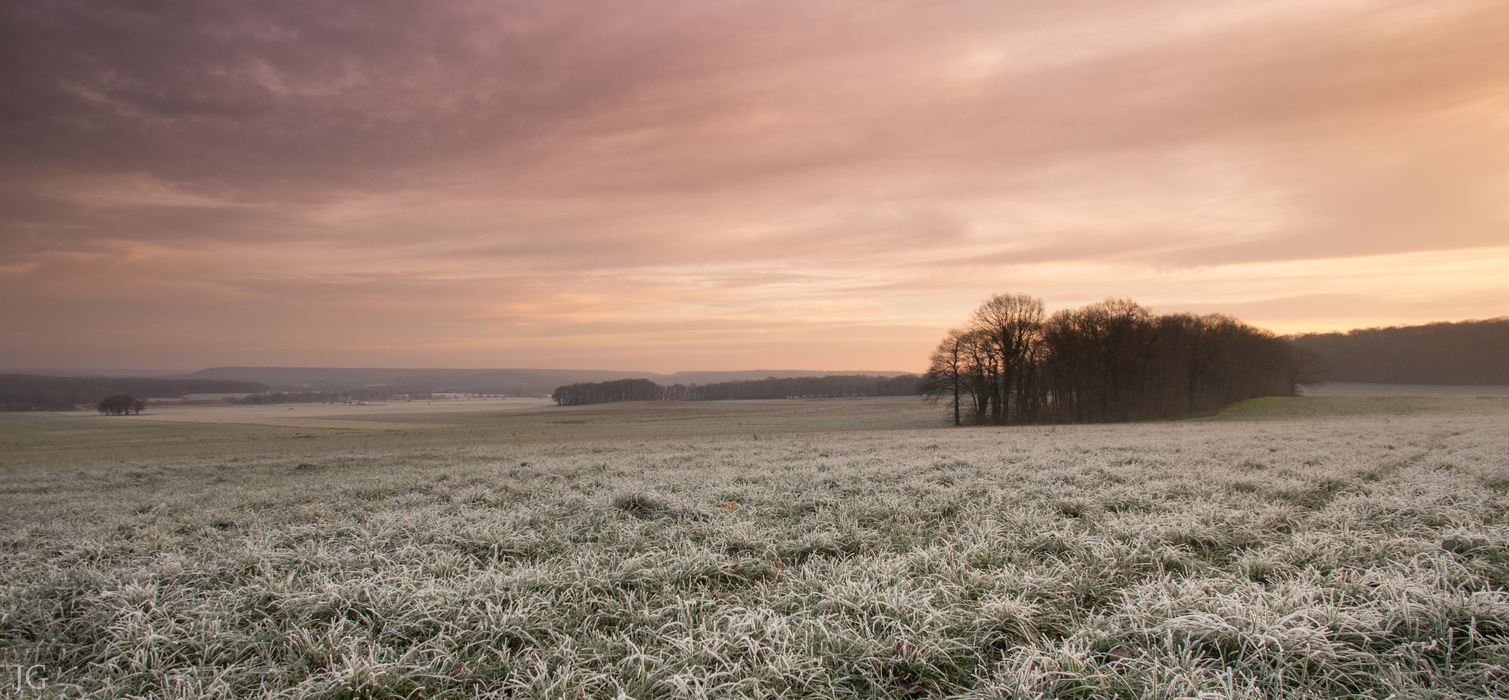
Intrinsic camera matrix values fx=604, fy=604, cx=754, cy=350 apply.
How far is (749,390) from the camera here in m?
142

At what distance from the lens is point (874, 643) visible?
294cm

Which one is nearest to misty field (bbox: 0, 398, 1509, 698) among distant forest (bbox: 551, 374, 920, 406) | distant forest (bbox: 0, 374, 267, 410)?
distant forest (bbox: 551, 374, 920, 406)

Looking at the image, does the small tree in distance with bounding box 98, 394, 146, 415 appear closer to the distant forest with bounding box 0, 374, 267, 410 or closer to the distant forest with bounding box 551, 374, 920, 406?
the distant forest with bounding box 0, 374, 267, 410

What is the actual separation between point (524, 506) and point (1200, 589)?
234 inches

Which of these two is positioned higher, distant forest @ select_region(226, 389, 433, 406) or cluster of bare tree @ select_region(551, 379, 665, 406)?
cluster of bare tree @ select_region(551, 379, 665, 406)

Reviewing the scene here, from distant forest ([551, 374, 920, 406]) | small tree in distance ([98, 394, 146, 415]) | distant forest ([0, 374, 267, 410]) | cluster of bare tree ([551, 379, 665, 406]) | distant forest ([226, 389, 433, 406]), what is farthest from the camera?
distant forest ([226, 389, 433, 406])

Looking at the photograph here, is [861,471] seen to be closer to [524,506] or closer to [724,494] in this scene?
[724,494]

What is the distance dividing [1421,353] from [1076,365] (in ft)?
234

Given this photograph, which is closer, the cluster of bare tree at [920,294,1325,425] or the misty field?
the misty field

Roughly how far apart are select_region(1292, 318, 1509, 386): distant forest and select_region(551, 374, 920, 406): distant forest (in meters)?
64.1

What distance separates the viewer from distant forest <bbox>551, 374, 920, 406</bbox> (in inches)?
5103

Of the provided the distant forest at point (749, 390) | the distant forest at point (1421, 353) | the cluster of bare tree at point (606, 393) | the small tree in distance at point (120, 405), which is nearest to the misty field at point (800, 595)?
the distant forest at point (1421, 353)

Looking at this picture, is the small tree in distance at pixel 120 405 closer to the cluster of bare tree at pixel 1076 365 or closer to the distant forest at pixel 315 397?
the distant forest at pixel 315 397

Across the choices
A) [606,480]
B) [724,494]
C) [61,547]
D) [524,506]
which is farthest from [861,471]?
[61,547]
